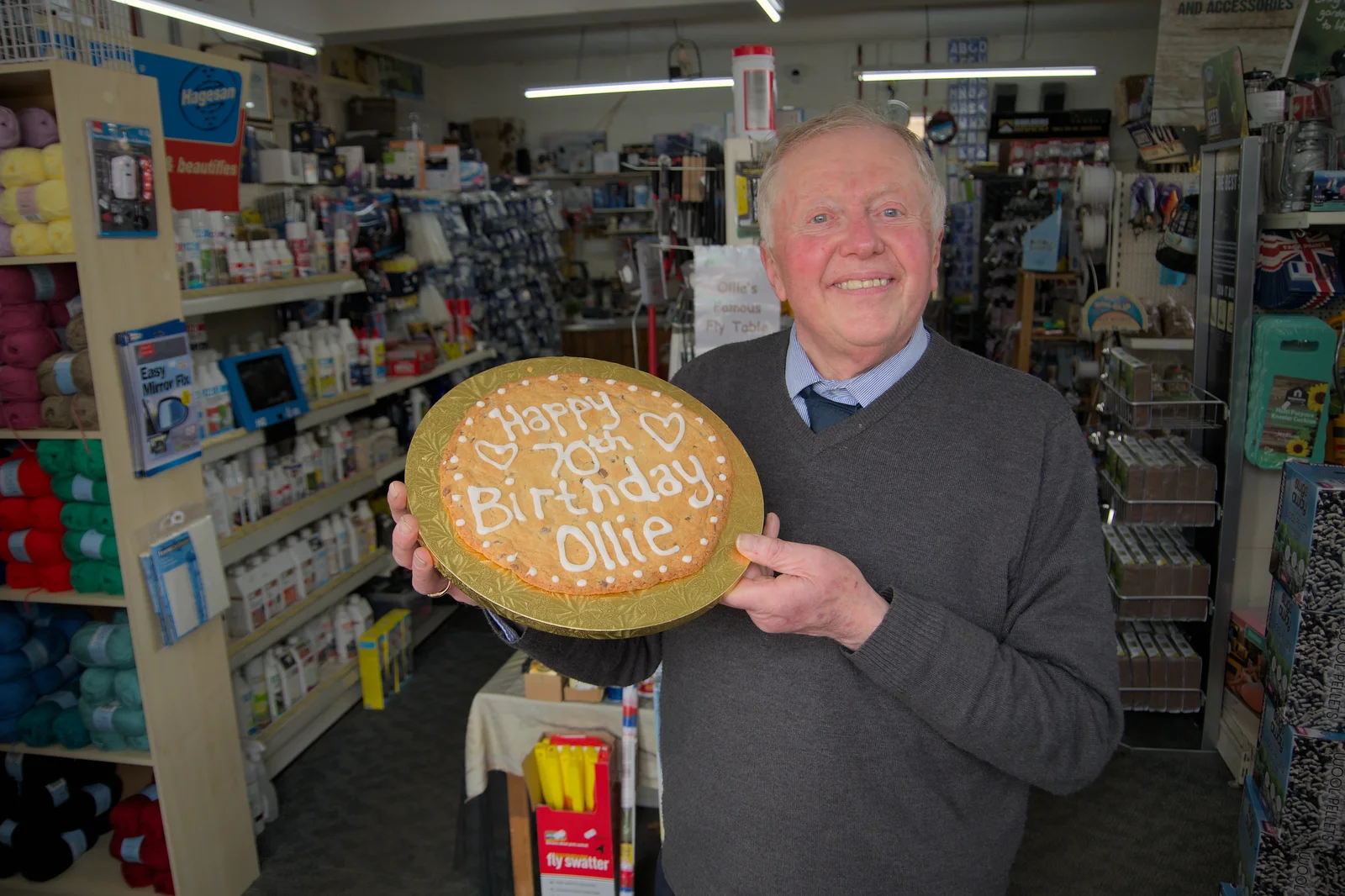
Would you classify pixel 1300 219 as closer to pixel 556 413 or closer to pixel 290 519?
pixel 556 413

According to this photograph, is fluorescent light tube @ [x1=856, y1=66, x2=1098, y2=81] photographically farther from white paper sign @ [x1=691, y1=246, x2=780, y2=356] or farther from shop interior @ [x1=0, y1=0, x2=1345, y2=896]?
white paper sign @ [x1=691, y1=246, x2=780, y2=356]

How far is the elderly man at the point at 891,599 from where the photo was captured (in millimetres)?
1246

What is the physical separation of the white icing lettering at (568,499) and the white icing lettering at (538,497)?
0.01 m

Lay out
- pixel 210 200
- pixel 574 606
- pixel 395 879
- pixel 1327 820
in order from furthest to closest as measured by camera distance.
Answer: pixel 210 200, pixel 395 879, pixel 1327 820, pixel 574 606

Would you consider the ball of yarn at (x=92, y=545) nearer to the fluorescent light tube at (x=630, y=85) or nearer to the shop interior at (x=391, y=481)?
the shop interior at (x=391, y=481)

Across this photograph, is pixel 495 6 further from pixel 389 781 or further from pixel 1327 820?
pixel 1327 820

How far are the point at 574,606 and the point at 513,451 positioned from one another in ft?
0.85

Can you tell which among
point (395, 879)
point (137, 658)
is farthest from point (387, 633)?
point (137, 658)

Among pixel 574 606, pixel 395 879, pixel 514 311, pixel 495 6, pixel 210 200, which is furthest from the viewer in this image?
pixel 495 6

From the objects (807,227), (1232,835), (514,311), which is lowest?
(1232,835)

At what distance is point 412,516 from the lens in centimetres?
123

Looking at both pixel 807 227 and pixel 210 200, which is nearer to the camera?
pixel 807 227

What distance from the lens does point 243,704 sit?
11.6ft

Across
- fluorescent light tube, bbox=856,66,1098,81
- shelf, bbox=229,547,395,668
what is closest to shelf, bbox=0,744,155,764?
shelf, bbox=229,547,395,668
